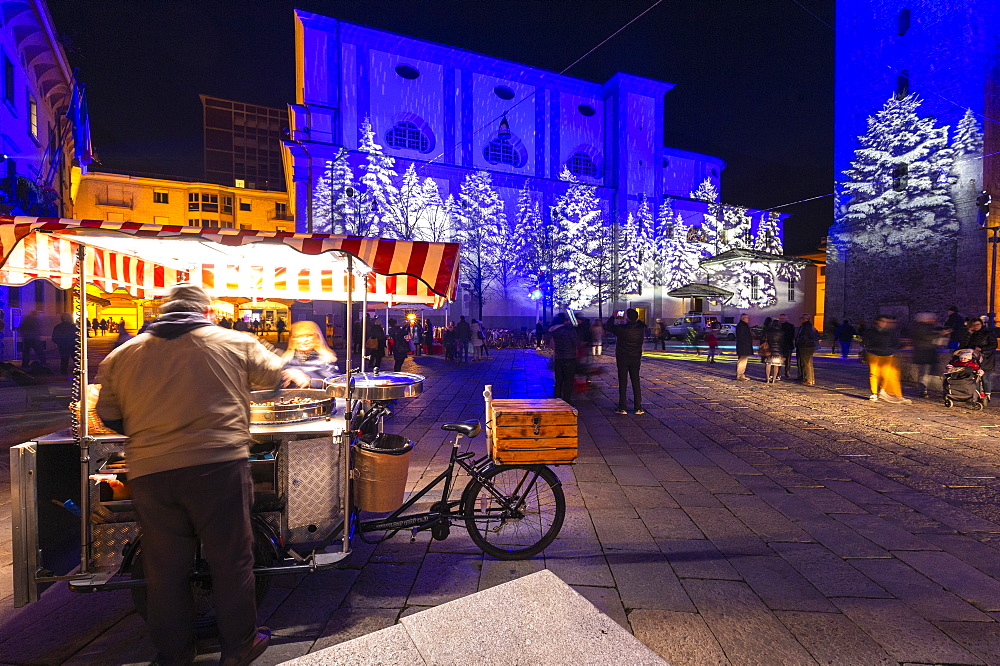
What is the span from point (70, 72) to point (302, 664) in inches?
1217

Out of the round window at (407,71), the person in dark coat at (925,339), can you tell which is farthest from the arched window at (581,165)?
the person in dark coat at (925,339)

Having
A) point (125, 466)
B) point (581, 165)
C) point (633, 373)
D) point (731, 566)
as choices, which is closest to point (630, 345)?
point (633, 373)

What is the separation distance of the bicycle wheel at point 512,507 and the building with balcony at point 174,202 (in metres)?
59.4

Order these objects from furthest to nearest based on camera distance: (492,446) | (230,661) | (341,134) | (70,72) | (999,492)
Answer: (341,134) → (70,72) → (999,492) → (492,446) → (230,661)

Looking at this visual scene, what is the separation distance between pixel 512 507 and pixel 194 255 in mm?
3311

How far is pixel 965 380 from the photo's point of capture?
9.89 meters

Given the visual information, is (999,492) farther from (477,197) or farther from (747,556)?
(477,197)

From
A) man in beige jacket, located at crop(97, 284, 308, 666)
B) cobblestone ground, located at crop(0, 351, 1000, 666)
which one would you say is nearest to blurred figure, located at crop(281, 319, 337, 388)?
cobblestone ground, located at crop(0, 351, 1000, 666)

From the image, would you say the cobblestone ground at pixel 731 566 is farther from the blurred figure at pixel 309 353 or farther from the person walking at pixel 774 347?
the person walking at pixel 774 347

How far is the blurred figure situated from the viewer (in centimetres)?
575

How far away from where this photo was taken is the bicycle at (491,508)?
12.3 ft

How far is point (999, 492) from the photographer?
5238mm

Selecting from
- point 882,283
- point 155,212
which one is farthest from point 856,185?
point 155,212

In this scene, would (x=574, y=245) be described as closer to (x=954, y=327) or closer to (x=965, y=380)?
(x=954, y=327)
